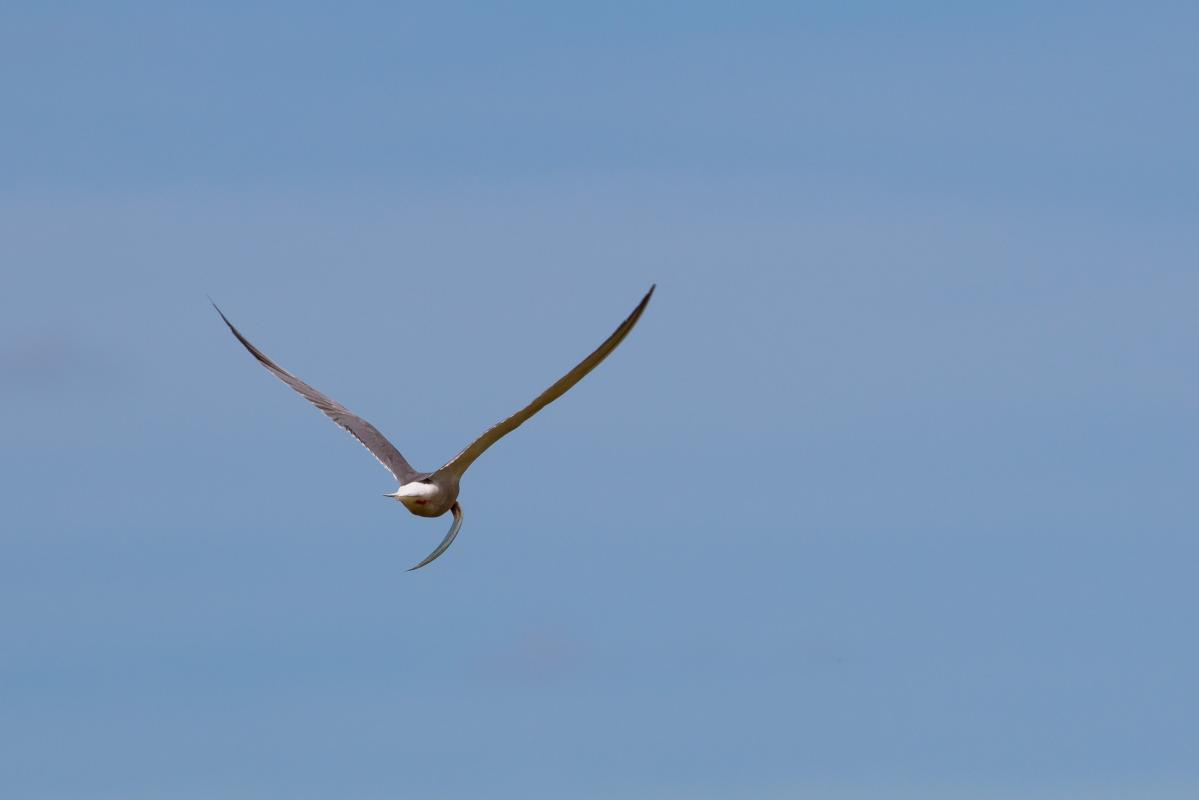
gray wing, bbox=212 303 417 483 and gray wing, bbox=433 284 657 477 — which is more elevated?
gray wing, bbox=212 303 417 483

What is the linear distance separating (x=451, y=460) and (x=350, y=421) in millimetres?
6791

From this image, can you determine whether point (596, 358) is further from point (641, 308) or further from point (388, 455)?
point (388, 455)

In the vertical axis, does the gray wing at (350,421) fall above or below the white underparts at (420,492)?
above

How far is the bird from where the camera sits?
43.0 meters

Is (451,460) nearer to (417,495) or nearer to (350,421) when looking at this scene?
(417,495)

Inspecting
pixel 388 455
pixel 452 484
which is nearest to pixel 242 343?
pixel 388 455

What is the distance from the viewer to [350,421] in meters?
54.8

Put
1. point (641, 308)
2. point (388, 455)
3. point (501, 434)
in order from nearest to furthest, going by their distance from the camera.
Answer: point (641, 308)
point (501, 434)
point (388, 455)

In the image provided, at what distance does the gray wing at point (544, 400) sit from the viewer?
4225cm

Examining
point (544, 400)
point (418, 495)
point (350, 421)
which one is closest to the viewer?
point (544, 400)

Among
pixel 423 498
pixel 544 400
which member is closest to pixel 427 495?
pixel 423 498

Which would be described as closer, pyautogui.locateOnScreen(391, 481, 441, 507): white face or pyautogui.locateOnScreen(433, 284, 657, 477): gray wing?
pyautogui.locateOnScreen(433, 284, 657, 477): gray wing

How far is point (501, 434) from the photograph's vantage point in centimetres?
4644

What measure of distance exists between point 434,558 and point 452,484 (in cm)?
158
